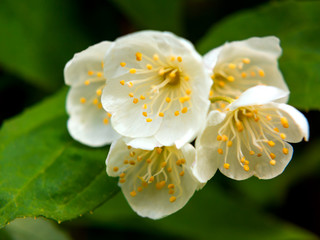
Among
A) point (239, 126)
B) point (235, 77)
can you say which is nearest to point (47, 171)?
point (239, 126)

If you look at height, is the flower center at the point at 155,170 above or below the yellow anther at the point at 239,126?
below

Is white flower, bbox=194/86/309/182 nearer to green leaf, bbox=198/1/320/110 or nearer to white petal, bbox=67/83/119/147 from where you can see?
green leaf, bbox=198/1/320/110

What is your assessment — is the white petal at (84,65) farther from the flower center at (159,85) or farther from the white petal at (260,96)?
the white petal at (260,96)

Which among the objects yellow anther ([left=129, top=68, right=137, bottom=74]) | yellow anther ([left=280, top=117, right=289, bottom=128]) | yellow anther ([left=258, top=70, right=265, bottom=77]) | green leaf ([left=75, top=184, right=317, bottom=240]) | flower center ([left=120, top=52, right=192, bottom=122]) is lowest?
green leaf ([left=75, top=184, right=317, bottom=240])

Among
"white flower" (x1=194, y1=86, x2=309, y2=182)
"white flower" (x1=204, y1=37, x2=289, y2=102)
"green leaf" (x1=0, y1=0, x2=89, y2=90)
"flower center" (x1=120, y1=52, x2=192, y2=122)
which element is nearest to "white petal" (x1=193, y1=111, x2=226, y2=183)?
"white flower" (x1=194, y1=86, x2=309, y2=182)

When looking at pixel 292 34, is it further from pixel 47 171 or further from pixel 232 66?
pixel 47 171

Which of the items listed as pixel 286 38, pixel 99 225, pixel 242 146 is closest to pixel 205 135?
pixel 242 146

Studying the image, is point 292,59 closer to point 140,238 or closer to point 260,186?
→ point 260,186

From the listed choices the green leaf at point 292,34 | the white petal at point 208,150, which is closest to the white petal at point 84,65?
the white petal at point 208,150
